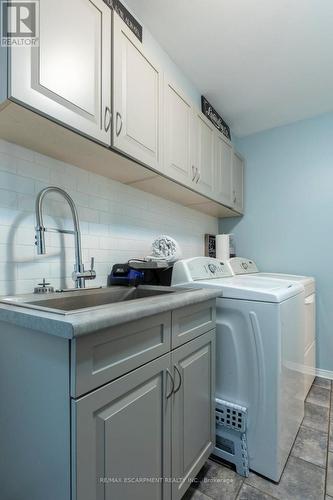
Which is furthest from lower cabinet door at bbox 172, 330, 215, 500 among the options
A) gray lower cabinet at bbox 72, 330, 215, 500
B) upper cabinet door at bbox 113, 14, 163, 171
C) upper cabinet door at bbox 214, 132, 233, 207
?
upper cabinet door at bbox 214, 132, 233, 207

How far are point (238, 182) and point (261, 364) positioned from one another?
1836 mm

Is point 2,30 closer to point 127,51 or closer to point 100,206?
point 127,51

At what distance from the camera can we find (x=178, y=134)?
1.61 meters

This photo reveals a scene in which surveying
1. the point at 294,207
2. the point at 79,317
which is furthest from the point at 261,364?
the point at 294,207

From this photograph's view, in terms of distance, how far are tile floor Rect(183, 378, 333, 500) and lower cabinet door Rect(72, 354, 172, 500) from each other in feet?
1.26

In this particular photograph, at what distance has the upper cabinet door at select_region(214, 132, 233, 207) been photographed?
2123mm

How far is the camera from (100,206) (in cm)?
152

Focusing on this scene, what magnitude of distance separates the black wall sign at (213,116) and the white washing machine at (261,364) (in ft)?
5.10

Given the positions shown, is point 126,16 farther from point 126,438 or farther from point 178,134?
point 126,438

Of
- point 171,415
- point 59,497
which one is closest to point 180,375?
point 171,415

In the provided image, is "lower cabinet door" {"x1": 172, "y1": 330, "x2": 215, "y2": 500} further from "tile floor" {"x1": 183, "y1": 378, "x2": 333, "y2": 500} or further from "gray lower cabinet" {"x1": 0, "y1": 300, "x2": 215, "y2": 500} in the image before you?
"tile floor" {"x1": 183, "y1": 378, "x2": 333, "y2": 500}

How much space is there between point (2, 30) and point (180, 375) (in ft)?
4.35

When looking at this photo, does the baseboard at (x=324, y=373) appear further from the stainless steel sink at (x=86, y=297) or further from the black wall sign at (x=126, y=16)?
the black wall sign at (x=126, y=16)

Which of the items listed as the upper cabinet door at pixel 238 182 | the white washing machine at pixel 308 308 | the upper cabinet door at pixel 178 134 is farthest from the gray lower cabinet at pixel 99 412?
the upper cabinet door at pixel 238 182
